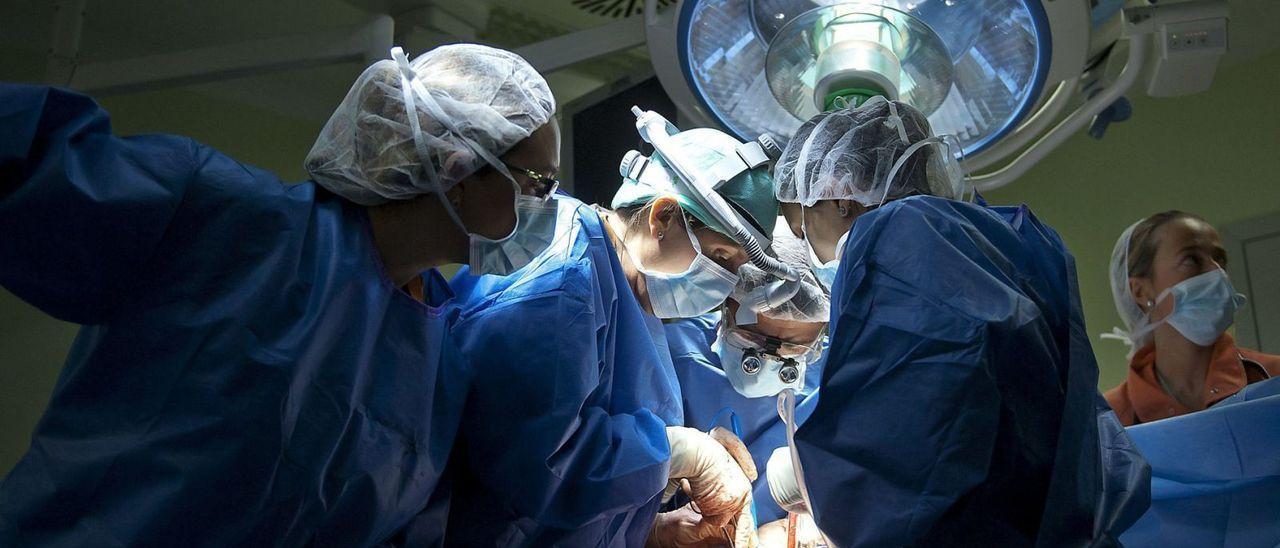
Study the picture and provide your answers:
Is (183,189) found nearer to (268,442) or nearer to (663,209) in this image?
(268,442)

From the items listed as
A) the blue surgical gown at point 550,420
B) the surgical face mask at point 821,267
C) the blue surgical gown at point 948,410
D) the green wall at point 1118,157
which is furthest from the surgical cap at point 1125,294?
the blue surgical gown at point 550,420

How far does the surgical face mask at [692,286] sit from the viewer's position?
2.03 m

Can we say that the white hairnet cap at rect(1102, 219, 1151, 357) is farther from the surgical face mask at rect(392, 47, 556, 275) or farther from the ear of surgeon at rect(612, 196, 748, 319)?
the surgical face mask at rect(392, 47, 556, 275)

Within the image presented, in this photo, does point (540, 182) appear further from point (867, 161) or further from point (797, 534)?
point (797, 534)

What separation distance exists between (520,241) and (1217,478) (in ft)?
3.79

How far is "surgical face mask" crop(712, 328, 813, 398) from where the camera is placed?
2139mm

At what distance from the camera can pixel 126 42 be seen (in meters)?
2.88

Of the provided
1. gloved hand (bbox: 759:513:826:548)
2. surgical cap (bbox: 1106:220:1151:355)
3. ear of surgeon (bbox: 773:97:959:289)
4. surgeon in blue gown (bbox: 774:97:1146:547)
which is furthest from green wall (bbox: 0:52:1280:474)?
surgeon in blue gown (bbox: 774:97:1146:547)

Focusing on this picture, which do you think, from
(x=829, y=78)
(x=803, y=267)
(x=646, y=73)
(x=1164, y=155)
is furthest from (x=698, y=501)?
(x=1164, y=155)

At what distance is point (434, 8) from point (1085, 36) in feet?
4.58

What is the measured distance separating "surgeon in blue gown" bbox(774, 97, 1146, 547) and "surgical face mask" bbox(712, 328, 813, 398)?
65 centimetres

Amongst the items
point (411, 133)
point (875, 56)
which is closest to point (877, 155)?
point (875, 56)

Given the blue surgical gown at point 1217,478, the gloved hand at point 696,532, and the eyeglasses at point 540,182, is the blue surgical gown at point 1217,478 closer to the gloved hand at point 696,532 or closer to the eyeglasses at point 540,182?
the gloved hand at point 696,532

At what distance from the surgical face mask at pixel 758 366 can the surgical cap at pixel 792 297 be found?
0.07 m
